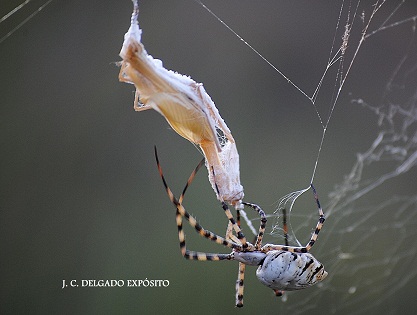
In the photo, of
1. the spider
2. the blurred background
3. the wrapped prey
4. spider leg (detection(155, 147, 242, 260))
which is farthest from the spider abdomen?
the blurred background

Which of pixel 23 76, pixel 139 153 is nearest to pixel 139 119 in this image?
pixel 139 153

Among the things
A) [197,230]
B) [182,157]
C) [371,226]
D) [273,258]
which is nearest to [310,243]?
[273,258]

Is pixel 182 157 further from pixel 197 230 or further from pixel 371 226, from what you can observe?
pixel 197 230

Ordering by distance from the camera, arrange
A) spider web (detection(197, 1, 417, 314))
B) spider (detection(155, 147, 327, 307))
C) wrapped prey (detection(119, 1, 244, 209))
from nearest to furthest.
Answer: wrapped prey (detection(119, 1, 244, 209))
spider (detection(155, 147, 327, 307))
spider web (detection(197, 1, 417, 314))

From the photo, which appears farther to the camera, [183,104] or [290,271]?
[290,271]

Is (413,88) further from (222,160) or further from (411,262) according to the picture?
(222,160)

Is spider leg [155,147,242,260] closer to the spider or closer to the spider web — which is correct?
the spider

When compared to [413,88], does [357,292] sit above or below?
below
